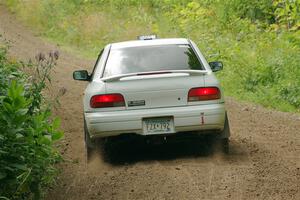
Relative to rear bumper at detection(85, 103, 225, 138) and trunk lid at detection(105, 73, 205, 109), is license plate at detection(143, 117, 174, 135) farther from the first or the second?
trunk lid at detection(105, 73, 205, 109)

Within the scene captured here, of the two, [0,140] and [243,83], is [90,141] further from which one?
[243,83]

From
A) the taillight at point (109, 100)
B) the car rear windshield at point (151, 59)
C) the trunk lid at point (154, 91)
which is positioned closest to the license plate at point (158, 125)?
the trunk lid at point (154, 91)

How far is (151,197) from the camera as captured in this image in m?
6.89

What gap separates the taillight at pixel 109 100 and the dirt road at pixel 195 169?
78 centimetres

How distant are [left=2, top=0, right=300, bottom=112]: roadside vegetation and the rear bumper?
5979 mm

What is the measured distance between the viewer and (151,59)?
28.9 ft

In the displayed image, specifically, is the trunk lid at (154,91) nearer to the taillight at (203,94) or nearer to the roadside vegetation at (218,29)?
the taillight at (203,94)

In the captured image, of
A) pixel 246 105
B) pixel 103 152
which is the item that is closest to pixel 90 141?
pixel 103 152

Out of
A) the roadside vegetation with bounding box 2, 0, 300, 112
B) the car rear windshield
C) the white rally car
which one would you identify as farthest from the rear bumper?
the roadside vegetation with bounding box 2, 0, 300, 112

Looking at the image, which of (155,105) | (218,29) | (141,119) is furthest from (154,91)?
(218,29)

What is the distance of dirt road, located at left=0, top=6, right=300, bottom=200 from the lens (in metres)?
7.07

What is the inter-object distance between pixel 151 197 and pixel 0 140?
5.86 ft

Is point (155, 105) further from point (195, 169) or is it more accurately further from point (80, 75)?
point (80, 75)

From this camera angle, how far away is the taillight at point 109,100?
8.11m
